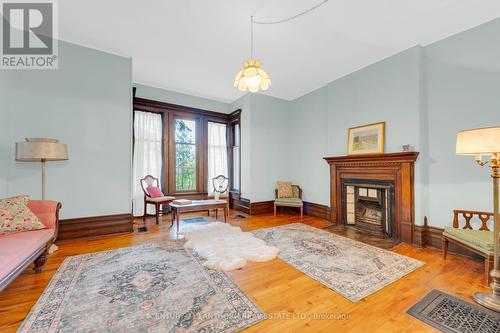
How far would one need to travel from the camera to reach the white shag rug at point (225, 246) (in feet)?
8.64

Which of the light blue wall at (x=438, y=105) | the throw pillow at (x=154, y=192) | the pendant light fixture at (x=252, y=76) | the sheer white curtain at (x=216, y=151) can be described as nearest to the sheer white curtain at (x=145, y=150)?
the throw pillow at (x=154, y=192)

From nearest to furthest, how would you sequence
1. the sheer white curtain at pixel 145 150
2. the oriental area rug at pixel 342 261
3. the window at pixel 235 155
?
1. the oriental area rug at pixel 342 261
2. the sheer white curtain at pixel 145 150
3. the window at pixel 235 155

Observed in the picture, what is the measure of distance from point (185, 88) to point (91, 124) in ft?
8.08

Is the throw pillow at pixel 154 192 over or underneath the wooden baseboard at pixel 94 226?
over

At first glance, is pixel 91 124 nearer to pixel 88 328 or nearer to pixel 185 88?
pixel 185 88

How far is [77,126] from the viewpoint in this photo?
3.53 meters

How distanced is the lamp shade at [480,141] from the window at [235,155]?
4.62m

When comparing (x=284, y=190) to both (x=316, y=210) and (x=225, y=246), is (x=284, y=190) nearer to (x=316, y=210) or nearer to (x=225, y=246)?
(x=316, y=210)

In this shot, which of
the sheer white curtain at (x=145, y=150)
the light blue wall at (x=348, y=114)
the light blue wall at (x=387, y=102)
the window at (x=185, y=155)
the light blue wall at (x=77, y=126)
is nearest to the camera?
the light blue wall at (x=348, y=114)

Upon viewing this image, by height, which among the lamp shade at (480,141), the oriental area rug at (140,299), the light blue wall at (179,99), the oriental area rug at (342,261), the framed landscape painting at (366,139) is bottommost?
the oriental area rug at (342,261)

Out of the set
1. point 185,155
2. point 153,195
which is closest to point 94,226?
point 153,195

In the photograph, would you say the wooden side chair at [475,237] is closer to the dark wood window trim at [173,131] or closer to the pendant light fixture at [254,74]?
the pendant light fixture at [254,74]

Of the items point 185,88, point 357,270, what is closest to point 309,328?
point 357,270

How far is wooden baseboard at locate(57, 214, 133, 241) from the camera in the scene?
3.41 meters
